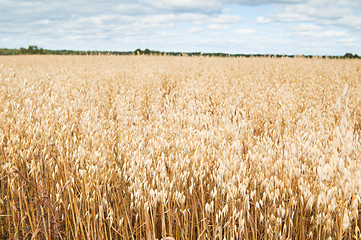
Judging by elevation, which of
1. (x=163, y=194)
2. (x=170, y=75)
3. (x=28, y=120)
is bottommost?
(x=163, y=194)

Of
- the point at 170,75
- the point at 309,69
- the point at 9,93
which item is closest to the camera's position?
the point at 9,93

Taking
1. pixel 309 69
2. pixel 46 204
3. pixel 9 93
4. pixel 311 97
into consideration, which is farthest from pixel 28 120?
pixel 309 69

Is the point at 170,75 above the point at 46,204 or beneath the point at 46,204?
above

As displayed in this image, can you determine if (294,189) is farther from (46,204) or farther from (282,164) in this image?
(46,204)

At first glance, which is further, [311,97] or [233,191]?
[311,97]

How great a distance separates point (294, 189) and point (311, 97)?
11.4 feet

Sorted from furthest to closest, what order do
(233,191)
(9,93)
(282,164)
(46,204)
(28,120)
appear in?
(9,93), (28,120), (282,164), (46,204), (233,191)

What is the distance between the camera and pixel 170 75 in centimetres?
725

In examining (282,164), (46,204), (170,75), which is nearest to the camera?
(46,204)

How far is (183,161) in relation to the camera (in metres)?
1.94

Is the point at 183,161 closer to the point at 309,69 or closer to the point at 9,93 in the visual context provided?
the point at 9,93

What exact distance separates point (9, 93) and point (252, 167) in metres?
3.24

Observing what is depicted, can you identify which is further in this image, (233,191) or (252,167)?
(252,167)

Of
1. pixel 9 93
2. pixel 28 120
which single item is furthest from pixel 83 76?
pixel 28 120
